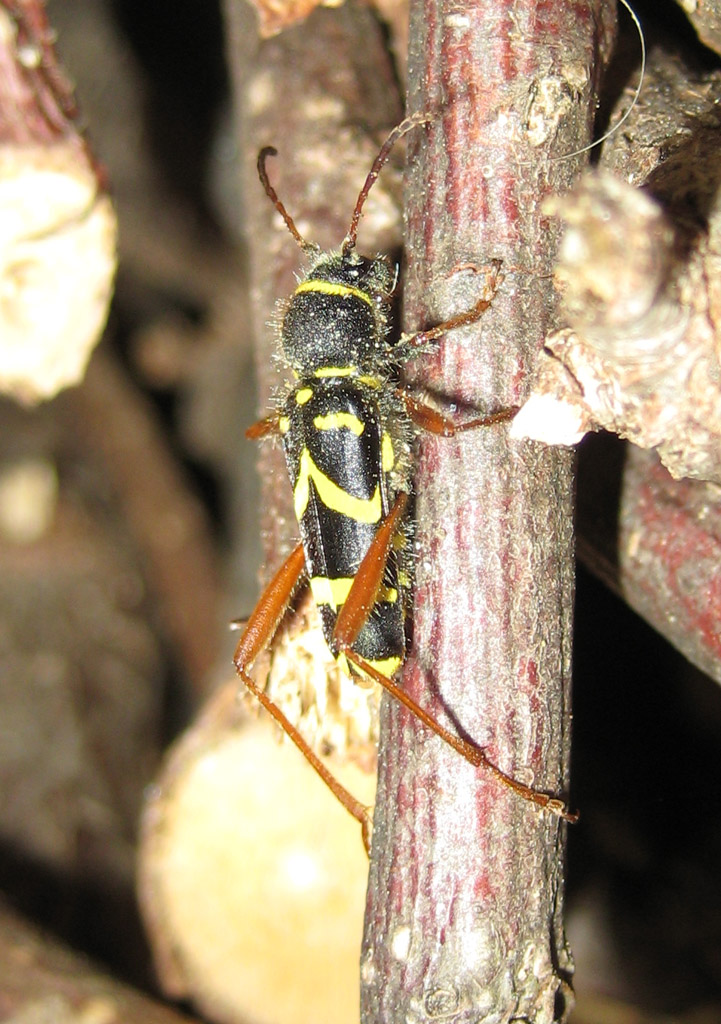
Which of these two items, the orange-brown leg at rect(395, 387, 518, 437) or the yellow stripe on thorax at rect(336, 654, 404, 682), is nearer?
the orange-brown leg at rect(395, 387, 518, 437)

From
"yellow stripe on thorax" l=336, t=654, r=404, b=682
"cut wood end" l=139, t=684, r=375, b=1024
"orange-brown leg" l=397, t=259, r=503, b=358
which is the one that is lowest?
"cut wood end" l=139, t=684, r=375, b=1024

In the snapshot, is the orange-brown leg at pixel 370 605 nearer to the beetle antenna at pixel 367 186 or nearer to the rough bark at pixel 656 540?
the rough bark at pixel 656 540

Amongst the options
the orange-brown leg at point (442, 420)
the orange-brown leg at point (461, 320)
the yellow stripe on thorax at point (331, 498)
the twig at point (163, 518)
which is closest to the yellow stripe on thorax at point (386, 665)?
the yellow stripe on thorax at point (331, 498)

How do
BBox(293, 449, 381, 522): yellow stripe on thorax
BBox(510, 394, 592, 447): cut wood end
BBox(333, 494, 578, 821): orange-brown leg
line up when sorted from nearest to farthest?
BBox(510, 394, 592, 447): cut wood end → BBox(333, 494, 578, 821): orange-brown leg → BBox(293, 449, 381, 522): yellow stripe on thorax

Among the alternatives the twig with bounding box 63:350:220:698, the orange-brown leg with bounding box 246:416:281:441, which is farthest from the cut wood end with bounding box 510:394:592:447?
the twig with bounding box 63:350:220:698

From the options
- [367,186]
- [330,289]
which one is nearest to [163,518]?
[330,289]

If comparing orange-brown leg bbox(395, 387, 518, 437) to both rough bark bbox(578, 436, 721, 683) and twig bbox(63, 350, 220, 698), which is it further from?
twig bbox(63, 350, 220, 698)
